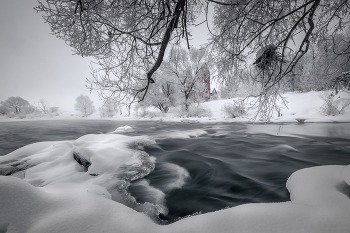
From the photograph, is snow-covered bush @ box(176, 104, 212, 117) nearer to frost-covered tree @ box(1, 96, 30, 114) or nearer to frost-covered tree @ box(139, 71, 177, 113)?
frost-covered tree @ box(139, 71, 177, 113)

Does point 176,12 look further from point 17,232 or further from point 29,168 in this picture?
point 29,168

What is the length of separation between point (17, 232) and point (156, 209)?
127 cm

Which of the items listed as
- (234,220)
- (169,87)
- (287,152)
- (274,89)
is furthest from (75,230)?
(169,87)

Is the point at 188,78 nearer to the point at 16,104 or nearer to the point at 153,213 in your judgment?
the point at 153,213

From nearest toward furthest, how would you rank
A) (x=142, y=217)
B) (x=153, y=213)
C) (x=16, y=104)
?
(x=142, y=217) < (x=153, y=213) < (x=16, y=104)

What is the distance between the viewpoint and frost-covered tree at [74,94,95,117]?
36128 mm

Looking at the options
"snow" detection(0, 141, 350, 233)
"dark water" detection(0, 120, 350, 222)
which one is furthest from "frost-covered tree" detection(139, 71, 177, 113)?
"snow" detection(0, 141, 350, 233)

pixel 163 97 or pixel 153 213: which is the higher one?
pixel 163 97

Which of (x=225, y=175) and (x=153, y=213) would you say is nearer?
(x=153, y=213)

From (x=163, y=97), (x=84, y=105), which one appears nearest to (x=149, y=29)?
(x=163, y=97)

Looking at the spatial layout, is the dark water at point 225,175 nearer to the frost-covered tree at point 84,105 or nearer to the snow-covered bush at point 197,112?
the snow-covered bush at point 197,112

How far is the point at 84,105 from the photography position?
36906 millimetres

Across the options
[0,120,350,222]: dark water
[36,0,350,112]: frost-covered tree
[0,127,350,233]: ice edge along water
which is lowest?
[0,120,350,222]: dark water

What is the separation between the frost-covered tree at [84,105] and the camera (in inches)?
1422
